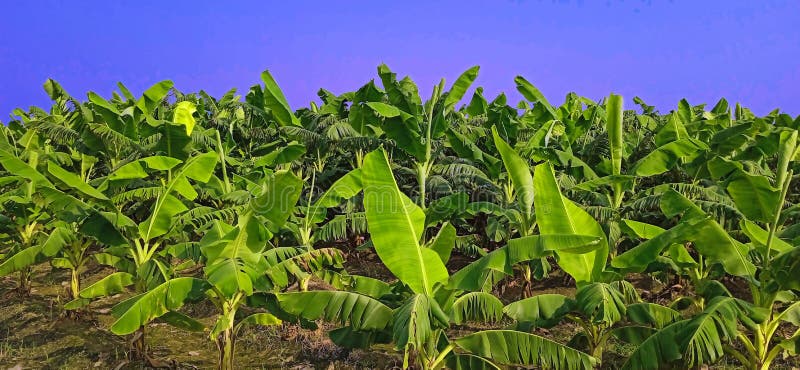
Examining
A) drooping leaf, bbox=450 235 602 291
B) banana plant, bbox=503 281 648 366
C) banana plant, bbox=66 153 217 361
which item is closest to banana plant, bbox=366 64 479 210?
banana plant, bbox=66 153 217 361

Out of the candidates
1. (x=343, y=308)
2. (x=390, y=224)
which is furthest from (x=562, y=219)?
(x=343, y=308)

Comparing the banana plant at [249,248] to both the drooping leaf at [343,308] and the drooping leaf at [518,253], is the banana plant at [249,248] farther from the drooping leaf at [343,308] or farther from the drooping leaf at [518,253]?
the drooping leaf at [518,253]

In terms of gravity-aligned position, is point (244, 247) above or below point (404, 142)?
below

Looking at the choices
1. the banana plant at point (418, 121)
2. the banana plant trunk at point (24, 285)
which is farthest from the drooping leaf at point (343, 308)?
the banana plant trunk at point (24, 285)

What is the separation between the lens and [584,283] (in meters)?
5.79

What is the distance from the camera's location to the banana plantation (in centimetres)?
504

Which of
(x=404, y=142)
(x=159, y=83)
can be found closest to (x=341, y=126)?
(x=404, y=142)

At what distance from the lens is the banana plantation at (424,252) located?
5.04 meters

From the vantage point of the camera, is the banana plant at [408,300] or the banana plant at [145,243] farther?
the banana plant at [145,243]

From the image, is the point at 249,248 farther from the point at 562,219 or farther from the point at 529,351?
the point at 562,219

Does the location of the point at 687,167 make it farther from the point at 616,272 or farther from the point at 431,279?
the point at 431,279

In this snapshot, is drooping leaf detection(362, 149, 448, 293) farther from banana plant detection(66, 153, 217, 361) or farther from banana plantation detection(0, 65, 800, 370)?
banana plant detection(66, 153, 217, 361)

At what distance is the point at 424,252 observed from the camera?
5.22 m

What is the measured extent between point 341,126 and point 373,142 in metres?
0.78
